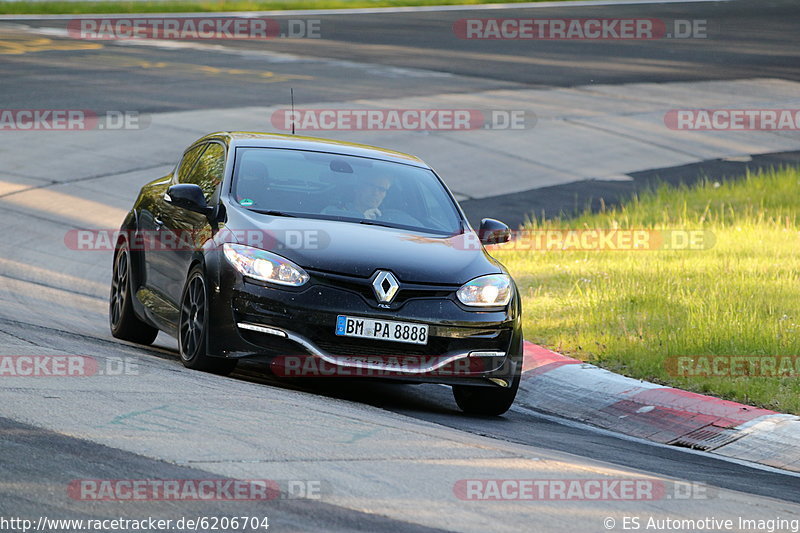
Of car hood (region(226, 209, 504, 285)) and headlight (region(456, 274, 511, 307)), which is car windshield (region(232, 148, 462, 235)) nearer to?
car hood (region(226, 209, 504, 285))

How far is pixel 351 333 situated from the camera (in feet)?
24.9

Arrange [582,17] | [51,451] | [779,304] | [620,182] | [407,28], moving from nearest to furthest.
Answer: [51,451]
[779,304]
[620,182]
[407,28]
[582,17]

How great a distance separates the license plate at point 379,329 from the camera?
7.57 metres

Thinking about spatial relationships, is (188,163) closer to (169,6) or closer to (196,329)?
(196,329)

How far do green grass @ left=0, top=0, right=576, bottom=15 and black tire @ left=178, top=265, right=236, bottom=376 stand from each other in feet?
94.8

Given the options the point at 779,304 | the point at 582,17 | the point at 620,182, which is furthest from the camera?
the point at 582,17

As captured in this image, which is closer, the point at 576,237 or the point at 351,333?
the point at 351,333

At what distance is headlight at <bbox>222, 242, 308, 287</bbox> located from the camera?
765 cm

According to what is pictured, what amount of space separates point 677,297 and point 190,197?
4.54 m

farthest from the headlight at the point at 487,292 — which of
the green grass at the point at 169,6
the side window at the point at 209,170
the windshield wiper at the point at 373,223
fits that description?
the green grass at the point at 169,6

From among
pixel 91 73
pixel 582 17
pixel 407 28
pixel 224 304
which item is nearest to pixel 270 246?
pixel 224 304

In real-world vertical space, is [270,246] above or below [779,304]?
above

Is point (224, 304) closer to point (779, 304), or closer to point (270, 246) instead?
point (270, 246)

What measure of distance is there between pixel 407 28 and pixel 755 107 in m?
12.0
